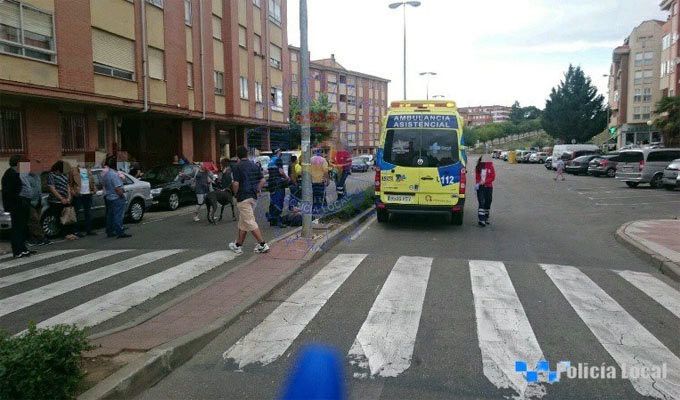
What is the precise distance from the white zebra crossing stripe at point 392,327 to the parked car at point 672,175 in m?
19.7

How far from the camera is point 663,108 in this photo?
125ft

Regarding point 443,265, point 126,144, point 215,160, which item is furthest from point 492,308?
point 215,160

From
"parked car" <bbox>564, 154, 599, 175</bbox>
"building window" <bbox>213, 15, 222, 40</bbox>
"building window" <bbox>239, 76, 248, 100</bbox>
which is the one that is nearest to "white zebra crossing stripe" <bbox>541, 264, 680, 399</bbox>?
"building window" <bbox>213, 15, 222, 40</bbox>

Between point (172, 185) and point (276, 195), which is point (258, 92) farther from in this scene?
point (276, 195)

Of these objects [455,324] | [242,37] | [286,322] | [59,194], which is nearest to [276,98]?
[242,37]

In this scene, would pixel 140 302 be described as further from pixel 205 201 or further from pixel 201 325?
pixel 205 201

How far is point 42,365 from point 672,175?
2546 centimetres

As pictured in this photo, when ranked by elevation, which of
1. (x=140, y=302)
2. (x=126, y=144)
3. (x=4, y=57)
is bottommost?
(x=140, y=302)

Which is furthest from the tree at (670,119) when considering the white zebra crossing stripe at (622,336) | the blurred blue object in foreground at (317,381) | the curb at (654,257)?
the blurred blue object in foreground at (317,381)

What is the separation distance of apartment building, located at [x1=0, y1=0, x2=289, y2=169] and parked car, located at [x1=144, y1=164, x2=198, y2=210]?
2332 millimetres

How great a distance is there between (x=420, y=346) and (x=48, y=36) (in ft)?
53.6

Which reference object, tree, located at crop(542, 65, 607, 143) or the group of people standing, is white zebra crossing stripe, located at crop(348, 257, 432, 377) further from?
tree, located at crop(542, 65, 607, 143)

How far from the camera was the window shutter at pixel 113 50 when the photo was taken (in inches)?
747

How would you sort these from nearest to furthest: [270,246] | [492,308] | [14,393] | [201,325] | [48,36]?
[14,393], [201,325], [492,308], [270,246], [48,36]
